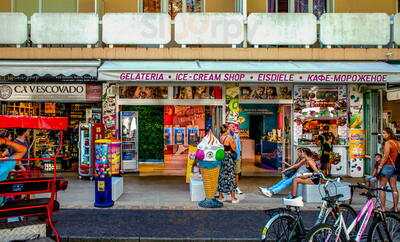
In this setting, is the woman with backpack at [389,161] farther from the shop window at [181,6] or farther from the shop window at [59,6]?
the shop window at [59,6]

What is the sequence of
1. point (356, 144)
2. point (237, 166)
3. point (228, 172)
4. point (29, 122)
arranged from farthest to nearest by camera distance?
1. point (356, 144)
2. point (237, 166)
3. point (228, 172)
4. point (29, 122)

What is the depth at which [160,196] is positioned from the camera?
42.5 ft

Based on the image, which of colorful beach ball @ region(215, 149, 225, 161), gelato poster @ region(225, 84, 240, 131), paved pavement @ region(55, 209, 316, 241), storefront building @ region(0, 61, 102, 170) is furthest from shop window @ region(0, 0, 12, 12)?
colorful beach ball @ region(215, 149, 225, 161)

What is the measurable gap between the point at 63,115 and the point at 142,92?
283 centimetres

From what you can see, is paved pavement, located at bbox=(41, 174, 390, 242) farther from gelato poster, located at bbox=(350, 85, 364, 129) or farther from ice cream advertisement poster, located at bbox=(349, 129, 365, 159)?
gelato poster, located at bbox=(350, 85, 364, 129)

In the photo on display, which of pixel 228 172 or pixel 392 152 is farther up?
pixel 392 152

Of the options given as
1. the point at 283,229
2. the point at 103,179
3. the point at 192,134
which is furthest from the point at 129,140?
the point at 283,229

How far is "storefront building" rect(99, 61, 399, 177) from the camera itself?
1542cm

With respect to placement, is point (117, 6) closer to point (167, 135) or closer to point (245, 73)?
point (167, 135)

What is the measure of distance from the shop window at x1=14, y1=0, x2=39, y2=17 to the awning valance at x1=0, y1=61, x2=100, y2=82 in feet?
8.39

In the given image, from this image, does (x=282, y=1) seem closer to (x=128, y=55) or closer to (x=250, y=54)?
(x=250, y=54)

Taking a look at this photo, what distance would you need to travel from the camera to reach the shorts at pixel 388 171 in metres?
10.7

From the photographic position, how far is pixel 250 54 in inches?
616

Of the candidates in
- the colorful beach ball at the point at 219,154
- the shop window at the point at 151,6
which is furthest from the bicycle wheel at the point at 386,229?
the shop window at the point at 151,6
